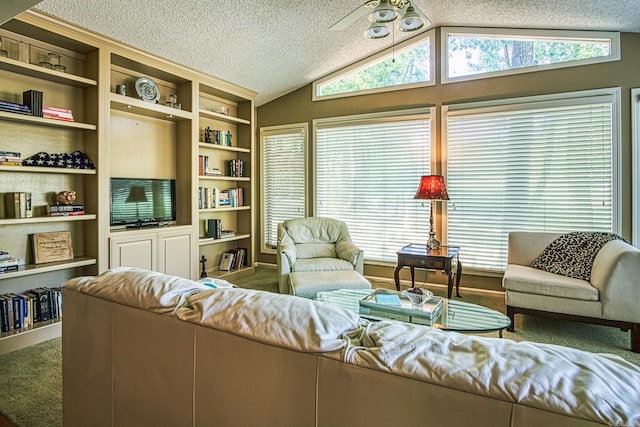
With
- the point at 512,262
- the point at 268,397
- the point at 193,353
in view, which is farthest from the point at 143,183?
the point at 512,262

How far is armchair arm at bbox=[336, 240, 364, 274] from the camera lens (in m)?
4.06

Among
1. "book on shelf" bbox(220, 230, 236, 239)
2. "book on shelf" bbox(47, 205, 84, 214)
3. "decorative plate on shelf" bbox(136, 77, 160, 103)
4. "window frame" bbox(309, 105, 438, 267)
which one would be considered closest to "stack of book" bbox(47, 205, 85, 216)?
"book on shelf" bbox(47, 205, 84, 214)

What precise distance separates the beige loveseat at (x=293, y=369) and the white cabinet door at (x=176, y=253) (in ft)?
8.51

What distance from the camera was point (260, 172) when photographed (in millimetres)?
5957

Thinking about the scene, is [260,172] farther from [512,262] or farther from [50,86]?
[512,262]

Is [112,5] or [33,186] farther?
[33,186]

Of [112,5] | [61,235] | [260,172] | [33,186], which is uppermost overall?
[112,5]

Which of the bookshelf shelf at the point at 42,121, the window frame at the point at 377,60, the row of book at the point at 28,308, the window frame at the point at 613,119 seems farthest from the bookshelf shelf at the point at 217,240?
the window frame at the point at 613,119

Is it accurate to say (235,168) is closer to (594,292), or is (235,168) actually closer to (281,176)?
(281,176)

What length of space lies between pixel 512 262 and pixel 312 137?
3.10 meters

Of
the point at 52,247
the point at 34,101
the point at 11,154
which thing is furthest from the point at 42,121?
the point at 52,247

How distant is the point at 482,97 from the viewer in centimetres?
437

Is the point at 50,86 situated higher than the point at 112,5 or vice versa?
the point at 112,5

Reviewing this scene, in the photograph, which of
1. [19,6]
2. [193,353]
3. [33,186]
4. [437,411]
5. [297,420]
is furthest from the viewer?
[33,186]
